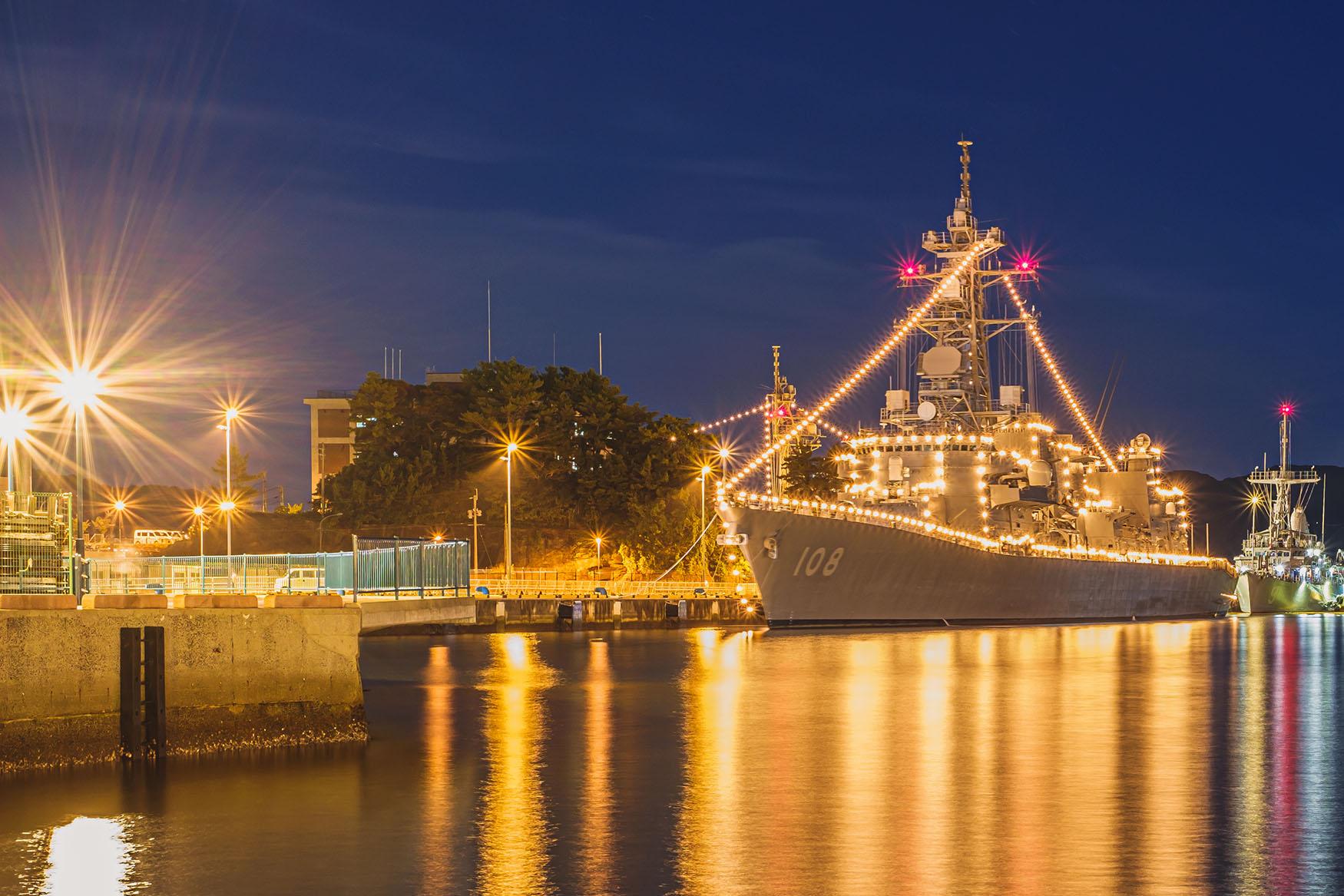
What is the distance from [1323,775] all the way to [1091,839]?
→ 709 centimetres

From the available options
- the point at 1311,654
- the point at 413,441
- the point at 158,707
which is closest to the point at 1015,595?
the point at 1311,654

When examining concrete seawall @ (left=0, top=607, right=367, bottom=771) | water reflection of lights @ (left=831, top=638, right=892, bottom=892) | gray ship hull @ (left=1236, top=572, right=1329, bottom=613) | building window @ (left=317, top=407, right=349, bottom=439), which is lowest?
gray ship hull @ (left=1236, top=572, right=1329, bottom=613)

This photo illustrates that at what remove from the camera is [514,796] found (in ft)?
65.8

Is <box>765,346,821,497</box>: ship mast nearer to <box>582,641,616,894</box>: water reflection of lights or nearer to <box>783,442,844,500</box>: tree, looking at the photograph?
<box>783,442,844,500</box>: tree

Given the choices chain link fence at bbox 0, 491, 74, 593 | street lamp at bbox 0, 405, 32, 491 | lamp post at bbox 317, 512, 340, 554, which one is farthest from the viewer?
lamp post at bbox 317, 512, 340, 554

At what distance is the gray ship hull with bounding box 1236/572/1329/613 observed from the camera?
102m

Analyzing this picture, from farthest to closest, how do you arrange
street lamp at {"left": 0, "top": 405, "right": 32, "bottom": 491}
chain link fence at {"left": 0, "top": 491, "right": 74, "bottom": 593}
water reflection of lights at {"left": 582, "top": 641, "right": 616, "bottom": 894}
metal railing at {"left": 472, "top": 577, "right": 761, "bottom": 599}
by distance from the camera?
1. metal railing at {"left": 472, "top": 577, "right": 761, "bottom": 599}
2. street lamp at {"left": 0, "top": 405, "right": 32, "bottom": 491}
3. chain link fence at {"left": 0, "top": 491, "right": 74, "bottom": 593}
4. water reflection of lights at {"left": 582, "top": 641, "right": 616, "bottom": 894}

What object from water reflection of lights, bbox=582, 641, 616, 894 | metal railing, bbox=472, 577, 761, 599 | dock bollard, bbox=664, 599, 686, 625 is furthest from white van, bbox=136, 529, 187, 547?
water reflection of lights, bbox=582, 641, 616, 894

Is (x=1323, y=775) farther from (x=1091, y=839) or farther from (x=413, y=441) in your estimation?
(x=413, y=441)

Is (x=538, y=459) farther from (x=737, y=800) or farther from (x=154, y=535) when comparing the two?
(x=737, y=800)

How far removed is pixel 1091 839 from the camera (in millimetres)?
17031

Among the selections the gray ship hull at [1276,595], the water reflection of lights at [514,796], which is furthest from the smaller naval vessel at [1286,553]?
the water reflection of lights at [514,796]

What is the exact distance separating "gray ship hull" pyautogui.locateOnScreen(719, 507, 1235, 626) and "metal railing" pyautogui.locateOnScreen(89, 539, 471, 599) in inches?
1227

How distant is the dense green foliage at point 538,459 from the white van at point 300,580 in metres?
53.7
